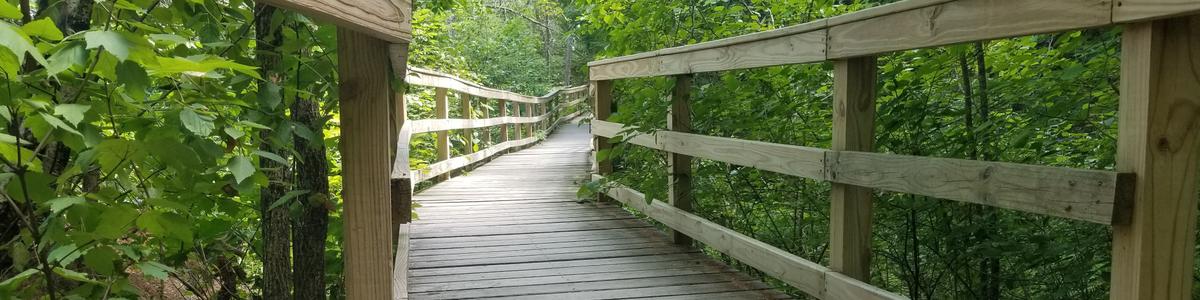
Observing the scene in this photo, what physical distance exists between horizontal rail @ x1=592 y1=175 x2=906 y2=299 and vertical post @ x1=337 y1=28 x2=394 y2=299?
68.5 inches

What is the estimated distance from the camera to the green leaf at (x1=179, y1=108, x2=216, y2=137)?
1.44m

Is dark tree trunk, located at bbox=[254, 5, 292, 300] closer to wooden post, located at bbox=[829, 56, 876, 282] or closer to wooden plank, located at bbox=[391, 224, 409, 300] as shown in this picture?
wooden plank, located at bbox=[391, 224, 409, 300]

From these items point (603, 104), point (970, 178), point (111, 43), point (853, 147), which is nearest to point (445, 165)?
point (603, 104)

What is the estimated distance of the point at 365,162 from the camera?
5.77 feet

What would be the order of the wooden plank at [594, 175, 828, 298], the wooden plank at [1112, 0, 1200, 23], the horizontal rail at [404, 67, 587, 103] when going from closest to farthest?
the wooden plank at [1112, 0, 1200, 23], the wooden plank at [594, 175, 828, 298], the horizontal rail at [404, 67, 587, 103]

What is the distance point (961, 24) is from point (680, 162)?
8.42 ft

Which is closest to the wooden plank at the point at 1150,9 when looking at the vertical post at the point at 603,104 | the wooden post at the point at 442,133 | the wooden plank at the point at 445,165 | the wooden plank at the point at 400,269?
the wooden plank at the point at 400,269

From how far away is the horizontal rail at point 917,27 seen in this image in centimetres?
188

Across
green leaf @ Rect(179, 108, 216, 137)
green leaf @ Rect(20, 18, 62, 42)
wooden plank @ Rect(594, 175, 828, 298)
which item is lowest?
wooden plank @ Rect(594, 175, 828, 298)

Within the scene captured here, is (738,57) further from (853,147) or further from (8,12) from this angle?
(8,12)

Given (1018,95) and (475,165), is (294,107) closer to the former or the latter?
(1018,95)

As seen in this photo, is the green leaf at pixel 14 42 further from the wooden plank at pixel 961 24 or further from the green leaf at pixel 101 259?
the wooden plank at pixel 961 24

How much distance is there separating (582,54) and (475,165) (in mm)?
24401

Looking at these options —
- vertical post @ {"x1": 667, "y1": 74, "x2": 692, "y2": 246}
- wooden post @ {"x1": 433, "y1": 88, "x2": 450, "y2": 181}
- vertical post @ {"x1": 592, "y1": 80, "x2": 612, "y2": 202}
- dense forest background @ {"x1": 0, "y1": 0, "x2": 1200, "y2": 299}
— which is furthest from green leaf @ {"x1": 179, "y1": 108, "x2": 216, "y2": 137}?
wooden post @ {"x1": 433, "y1": 88, "x2": 450, "y2": 181}
